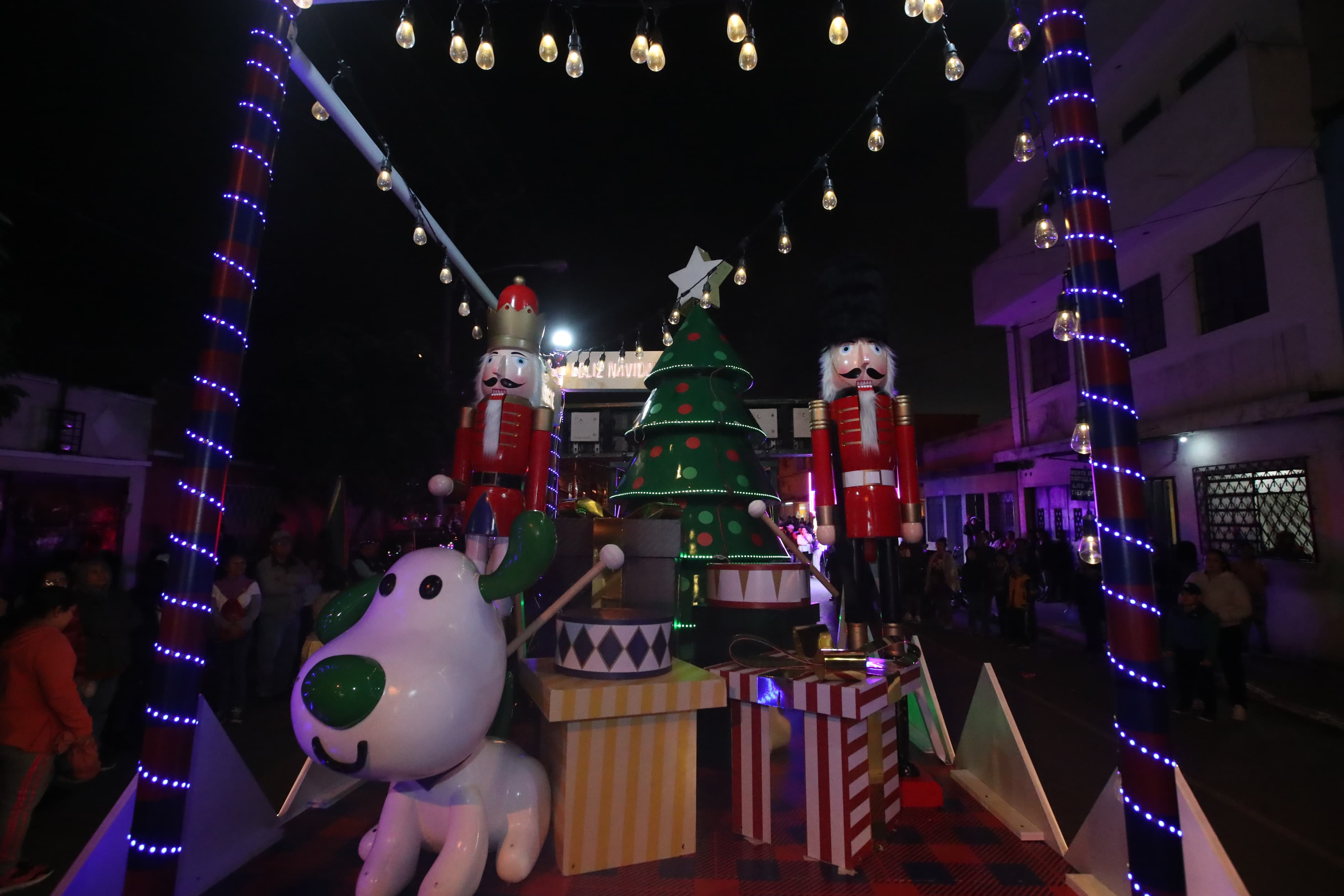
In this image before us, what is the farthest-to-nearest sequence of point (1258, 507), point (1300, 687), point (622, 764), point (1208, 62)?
1. point (1208, 62)
2. point (1258, 507)
3. point (1300, 687)
4. point (622, 764)

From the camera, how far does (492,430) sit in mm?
4855

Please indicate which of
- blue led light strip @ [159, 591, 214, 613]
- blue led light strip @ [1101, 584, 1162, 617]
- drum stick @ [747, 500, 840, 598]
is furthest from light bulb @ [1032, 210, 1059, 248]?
blue led light strip @ [159, 591, 214, 613]

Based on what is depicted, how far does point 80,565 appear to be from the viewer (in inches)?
176

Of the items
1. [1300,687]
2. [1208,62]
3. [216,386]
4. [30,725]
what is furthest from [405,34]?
[1208,62]

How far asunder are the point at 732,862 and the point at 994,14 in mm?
8774

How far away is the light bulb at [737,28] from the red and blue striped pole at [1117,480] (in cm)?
145

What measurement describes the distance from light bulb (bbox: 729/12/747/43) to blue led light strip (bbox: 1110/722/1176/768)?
3.69m

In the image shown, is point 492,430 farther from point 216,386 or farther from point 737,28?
point 737,28

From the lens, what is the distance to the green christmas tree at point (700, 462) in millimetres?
4793

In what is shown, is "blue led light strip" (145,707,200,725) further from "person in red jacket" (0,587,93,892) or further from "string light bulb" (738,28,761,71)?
"string light bulb" (738,28,761,71)

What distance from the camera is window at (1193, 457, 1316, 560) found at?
8469mm

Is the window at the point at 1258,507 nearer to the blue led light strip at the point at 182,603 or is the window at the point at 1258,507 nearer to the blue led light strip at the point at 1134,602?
the blue led light strip at the point at 1134,602

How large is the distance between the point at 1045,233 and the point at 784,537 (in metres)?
2.42

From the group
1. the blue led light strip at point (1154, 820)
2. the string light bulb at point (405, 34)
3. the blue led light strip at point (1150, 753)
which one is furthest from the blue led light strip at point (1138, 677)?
the string light bulb at point (405, 34)
